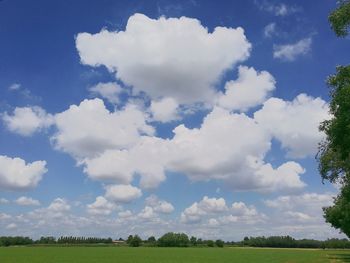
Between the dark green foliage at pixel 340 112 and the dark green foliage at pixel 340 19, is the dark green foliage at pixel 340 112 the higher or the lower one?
the lower one

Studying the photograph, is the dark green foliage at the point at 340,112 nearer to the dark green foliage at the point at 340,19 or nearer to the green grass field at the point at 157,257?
the dark green foliage at the point at 340,19

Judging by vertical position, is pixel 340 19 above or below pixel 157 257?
above

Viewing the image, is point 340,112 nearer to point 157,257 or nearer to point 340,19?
point 340,19

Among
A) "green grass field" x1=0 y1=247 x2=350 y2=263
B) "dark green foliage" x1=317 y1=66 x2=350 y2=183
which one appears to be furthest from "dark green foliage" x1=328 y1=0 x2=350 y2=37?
"green grass field" x1=0 y1=247 x2=350 y2=263

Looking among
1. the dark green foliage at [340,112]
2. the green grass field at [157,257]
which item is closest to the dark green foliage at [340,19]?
the dark green foliage at [340,112]

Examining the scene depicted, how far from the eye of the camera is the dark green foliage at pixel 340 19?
71.7 feet

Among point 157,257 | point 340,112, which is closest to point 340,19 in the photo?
point 340,112

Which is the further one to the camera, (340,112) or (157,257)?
(157,257)

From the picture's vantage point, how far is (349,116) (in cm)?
2222

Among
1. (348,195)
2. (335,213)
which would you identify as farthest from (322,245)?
(348,195)

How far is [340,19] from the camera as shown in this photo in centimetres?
2194

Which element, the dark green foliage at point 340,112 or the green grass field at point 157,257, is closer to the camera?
the dark green foliage at point 340,112

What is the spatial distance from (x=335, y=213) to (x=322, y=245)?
15546cm

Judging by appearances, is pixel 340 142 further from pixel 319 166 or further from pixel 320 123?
pixel 319 166
